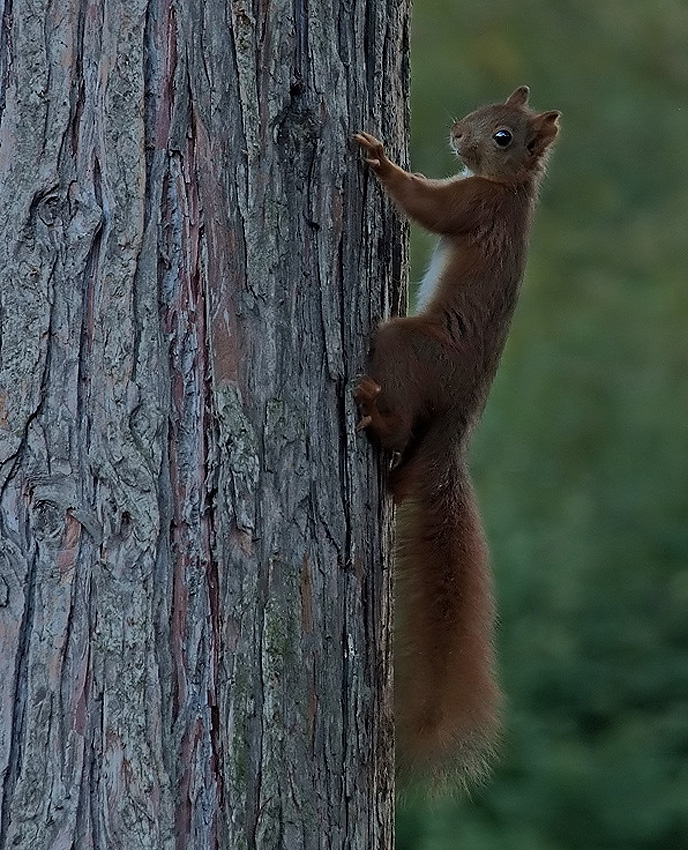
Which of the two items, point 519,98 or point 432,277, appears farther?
point 519,98

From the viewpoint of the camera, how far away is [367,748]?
1.95 metres

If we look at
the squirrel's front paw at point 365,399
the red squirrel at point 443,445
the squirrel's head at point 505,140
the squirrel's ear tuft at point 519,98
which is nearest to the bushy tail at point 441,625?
the red squirrel at point 443,445

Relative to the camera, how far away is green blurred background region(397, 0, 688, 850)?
453 centimetres

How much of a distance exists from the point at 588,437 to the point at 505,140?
128 inches

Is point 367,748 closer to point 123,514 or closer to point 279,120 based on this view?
point 123,514

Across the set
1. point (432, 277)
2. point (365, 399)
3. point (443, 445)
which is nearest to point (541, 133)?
point (432, 277)

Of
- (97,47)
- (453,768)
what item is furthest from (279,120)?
(453,768)

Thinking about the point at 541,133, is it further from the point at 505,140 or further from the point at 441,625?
the point at 441,625

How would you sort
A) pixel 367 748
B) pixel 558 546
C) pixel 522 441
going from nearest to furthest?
1. pixel 367 748
2. pixel 558 546
3. pixel 522 441

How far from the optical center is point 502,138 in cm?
273

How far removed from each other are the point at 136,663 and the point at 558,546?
11.6 feet

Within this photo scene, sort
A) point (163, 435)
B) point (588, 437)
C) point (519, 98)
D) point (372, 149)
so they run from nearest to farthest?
1. point (163, 435)
2. point (372, 149)
3. point (519, 98)
4. point (588, 437)

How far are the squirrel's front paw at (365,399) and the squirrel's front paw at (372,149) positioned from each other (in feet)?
1.02

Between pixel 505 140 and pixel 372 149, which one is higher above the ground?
pixel 505 140
